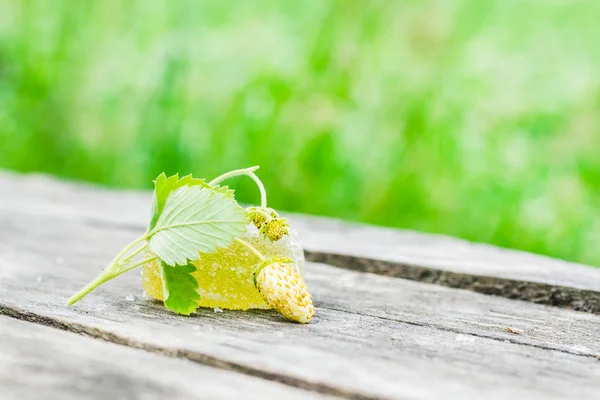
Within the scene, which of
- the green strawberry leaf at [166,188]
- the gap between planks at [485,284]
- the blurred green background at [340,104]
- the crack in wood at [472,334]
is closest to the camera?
the crack in wood at [472,334]

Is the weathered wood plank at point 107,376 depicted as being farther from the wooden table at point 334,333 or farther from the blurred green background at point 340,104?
the blurred green background at point 340,104

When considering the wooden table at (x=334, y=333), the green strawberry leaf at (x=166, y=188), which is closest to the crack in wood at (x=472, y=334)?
the wooden table at (x=334, y=333)

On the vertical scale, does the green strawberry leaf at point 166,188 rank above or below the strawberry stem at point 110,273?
above

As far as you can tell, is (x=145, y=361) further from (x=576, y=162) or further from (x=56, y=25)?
(x=56, y=25)

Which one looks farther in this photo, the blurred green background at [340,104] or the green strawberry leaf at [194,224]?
the blurred green background at [340,104]

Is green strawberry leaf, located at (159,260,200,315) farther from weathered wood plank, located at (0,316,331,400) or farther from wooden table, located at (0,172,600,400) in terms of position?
weathered wood plank, located at (0,316,331,400)

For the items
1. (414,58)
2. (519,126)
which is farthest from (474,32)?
(519,126)
